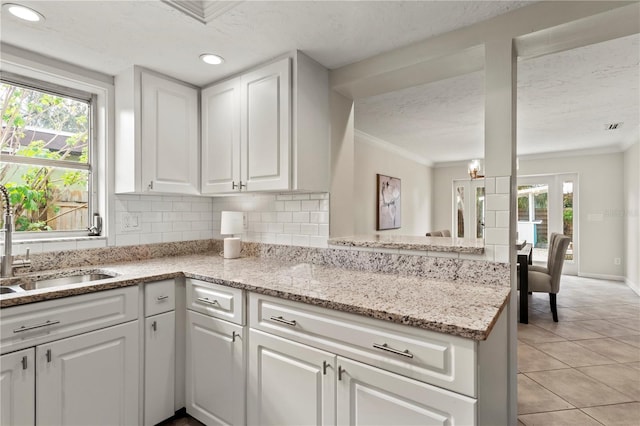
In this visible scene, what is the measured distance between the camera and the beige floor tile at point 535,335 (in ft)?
10.4

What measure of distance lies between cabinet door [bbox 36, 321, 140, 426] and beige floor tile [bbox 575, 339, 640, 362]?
3677mm

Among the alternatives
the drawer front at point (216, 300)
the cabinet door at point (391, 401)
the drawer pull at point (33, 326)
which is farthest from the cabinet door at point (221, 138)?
the cabinet door at point (391, 401)

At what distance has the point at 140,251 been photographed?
2494 mm

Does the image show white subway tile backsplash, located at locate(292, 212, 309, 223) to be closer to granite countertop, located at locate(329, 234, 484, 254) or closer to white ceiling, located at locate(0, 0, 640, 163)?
granite countertop, located at locate(329, 234, 484, 254)

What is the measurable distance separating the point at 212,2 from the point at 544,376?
10.9 ft

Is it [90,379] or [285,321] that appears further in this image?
[90,379]

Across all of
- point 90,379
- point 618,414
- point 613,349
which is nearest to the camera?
point 90,379

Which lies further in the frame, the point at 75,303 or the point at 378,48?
the point at 378,48

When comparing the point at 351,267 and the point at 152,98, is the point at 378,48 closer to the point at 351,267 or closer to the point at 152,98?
the point at 351,267

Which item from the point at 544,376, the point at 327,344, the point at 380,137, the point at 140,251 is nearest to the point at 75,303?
the point at 140,251

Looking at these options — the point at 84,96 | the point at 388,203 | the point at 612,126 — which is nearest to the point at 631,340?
the point at 612,126

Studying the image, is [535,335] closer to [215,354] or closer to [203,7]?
[215,354]

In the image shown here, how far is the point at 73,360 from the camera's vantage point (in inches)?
62.3

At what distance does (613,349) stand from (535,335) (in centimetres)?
59
